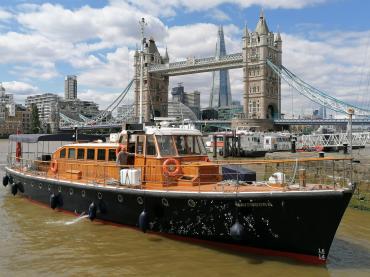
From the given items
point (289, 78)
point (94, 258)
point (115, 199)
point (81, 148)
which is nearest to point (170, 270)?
point (94, 258)

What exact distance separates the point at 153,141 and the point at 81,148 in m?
3.49

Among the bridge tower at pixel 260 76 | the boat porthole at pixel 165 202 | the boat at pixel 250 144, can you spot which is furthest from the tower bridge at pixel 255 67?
the boat porthole at pixel 165 202

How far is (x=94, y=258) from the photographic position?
10.5 meters

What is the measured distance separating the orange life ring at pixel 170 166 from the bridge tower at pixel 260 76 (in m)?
89.7

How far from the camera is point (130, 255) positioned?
10617 millimetres

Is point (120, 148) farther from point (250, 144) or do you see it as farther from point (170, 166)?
point (250, 144)

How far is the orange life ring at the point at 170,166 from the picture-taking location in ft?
37.3

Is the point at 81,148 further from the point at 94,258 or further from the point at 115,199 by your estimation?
the point at 94,258

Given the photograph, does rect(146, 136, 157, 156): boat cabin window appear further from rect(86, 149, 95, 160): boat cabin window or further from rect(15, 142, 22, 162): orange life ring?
rect(15, 142, 22, 162): orange life ring

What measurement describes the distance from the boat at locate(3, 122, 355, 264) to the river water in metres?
0.31

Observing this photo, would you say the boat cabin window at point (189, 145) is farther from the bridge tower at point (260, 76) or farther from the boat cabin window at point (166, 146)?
the bridge tower at point (260, 76)

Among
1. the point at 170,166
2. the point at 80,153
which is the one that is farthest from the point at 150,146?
the point at 80,153

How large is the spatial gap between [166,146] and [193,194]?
86.1 inches

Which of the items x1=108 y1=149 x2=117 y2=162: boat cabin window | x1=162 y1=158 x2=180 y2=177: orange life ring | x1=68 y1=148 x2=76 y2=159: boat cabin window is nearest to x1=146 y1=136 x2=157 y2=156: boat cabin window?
x1=162 y1=158 x2=180 y2=177: orange life ring
